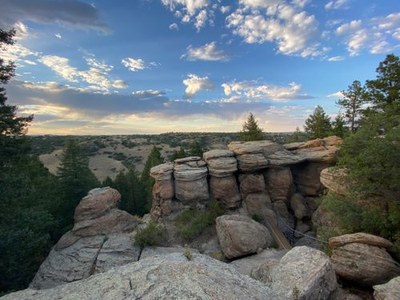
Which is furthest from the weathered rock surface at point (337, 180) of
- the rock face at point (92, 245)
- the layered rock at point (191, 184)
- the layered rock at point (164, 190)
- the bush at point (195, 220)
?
the rock face at point (92, 245)

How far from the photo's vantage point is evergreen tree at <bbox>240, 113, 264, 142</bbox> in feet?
129

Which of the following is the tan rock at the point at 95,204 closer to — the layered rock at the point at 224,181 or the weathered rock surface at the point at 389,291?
the layered rock at the point at 224,181

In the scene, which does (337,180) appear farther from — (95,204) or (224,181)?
(95,204)

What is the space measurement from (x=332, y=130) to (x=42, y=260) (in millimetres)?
35143

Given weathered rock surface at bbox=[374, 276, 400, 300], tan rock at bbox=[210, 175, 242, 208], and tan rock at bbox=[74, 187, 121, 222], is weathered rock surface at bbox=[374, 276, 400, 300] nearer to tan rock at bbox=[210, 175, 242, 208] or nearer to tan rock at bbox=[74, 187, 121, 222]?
tan rock at bbox=[210, 175, 242, 208]

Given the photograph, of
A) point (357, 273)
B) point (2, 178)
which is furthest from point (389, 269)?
point (2, 178)

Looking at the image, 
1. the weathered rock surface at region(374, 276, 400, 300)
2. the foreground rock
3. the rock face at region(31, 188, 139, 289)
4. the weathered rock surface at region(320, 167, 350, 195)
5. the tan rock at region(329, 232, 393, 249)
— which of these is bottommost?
the rock face at region(31, 188, 139, 289)

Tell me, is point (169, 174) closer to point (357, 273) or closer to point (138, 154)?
point (357, 273)

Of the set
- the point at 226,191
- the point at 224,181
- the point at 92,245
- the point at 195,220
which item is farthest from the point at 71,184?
the point at 226,191

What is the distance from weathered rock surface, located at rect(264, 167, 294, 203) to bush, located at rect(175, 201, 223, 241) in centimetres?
616

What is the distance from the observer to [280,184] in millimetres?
32500

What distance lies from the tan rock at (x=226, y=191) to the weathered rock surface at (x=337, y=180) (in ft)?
32.0

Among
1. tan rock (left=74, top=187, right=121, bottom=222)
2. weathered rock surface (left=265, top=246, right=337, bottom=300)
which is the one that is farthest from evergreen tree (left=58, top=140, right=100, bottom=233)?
weathered rock surface (left=265, top=246, right=337, bottom=300)

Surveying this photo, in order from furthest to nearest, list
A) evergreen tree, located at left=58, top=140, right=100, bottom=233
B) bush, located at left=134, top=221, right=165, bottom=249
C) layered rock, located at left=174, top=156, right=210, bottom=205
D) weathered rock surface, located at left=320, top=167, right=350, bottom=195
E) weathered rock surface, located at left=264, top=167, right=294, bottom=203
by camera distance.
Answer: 1. weathered rock surface, located at left=264, top=167, right=294, bottom=203
2. layered rock, located at left=174, top=156, right=210, bottom=205
3. evergreen tree, located at left=58, top=140, right=100, bottom=233
4. bush, located at left=134, top=221, right=165, bottom=249
5. weathered rock surface, located at left=320, top=167, right=350, bottom=195
